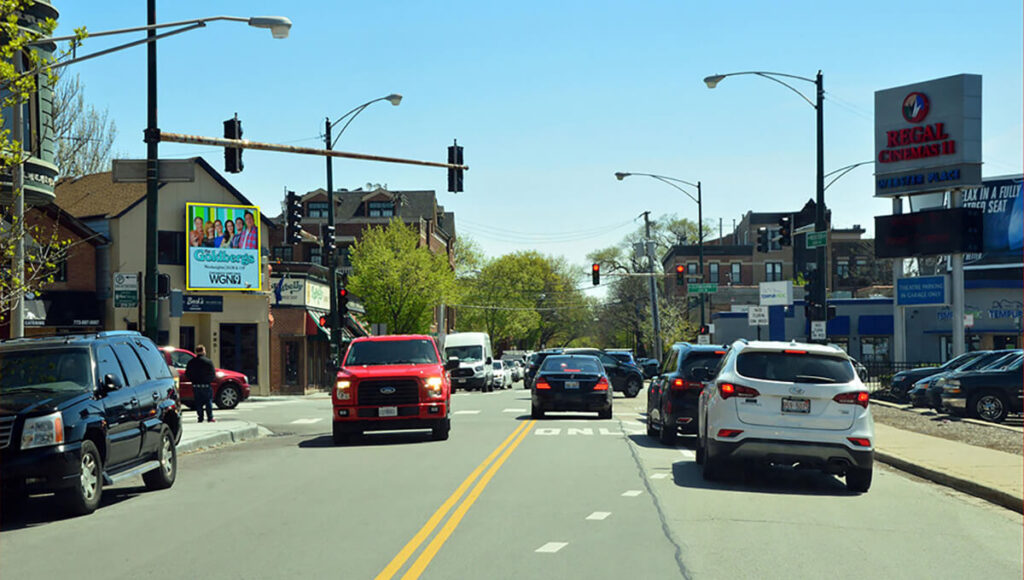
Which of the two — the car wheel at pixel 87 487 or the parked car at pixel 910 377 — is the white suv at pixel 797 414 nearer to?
the car wheel at pixel 87 487

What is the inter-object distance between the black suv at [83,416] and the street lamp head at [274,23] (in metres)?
6.65

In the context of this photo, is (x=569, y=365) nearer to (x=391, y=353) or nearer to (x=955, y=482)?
(x=391, y=353)

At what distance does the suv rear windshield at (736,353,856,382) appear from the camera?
13.7 metres

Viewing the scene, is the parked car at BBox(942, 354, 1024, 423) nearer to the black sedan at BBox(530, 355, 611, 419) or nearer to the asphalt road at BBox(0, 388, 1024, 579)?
the black sedan at BBox(530, 355, 611, 419)

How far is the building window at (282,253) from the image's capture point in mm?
75088

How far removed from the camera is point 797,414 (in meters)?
13.5

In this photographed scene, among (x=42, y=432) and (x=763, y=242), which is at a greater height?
(x=763, y=242)

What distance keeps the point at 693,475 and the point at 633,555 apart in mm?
6222

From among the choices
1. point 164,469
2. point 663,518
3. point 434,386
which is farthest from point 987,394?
point 164,469

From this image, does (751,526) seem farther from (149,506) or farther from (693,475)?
(149,506)

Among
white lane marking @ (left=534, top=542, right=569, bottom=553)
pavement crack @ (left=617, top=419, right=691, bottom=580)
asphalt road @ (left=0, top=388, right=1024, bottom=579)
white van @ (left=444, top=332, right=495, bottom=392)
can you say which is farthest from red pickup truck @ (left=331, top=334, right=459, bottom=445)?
white van @ (left=444, top=332, right=495, bottom=392)

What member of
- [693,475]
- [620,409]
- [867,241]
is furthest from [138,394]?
[867,241]

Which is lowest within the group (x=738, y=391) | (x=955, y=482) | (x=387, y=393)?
(x=955, y=482)

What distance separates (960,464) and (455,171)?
14796 millimetres
